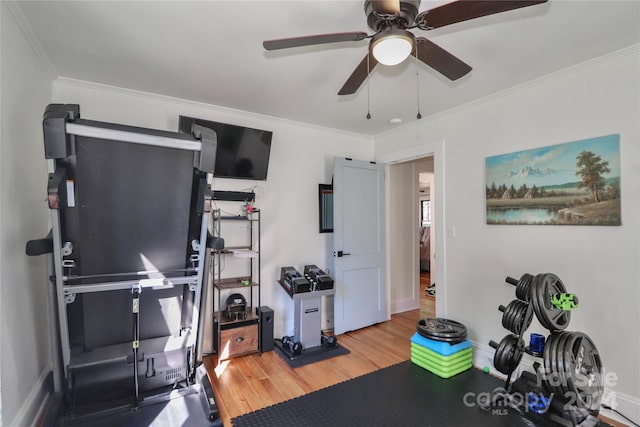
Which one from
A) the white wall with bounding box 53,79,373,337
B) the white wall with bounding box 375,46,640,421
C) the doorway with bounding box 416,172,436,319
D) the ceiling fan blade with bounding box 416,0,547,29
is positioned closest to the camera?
the ceiling fan blade with bounding box 416,0,547,29

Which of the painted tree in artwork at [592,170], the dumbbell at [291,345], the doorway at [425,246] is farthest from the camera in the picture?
the doorway at [425,246]

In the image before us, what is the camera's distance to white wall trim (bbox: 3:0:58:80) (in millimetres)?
1703

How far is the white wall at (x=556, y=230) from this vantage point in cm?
211

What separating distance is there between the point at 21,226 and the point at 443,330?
3.27m

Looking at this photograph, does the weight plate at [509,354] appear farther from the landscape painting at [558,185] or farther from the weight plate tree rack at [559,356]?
the landscape painting at [558,185]

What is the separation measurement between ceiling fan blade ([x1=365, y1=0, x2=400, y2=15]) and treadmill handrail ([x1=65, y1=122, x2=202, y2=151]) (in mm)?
1294

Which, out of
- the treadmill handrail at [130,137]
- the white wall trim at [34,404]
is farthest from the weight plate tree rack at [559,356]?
the white wall trim at [34,404]

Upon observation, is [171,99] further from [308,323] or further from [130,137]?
[308,323]

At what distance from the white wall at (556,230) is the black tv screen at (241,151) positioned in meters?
1.92

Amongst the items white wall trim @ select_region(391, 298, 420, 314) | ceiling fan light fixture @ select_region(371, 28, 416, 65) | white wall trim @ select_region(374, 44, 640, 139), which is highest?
white wall trim @ select_region(374, 44, 640, 139)

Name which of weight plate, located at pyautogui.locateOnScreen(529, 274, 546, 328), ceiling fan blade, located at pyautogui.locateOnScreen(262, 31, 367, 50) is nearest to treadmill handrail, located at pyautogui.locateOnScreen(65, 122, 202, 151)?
ceiling fan blade, located at pyautogui.locateOnScreen(262, 31, 367, 50)

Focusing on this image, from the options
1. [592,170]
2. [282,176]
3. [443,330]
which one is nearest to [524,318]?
[443,330]

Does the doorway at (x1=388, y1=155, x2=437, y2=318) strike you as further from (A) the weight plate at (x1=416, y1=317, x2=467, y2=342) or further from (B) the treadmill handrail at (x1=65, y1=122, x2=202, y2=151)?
(B) the treadmill handrail at (x1=65, y1=122, x2=202, y2=151)

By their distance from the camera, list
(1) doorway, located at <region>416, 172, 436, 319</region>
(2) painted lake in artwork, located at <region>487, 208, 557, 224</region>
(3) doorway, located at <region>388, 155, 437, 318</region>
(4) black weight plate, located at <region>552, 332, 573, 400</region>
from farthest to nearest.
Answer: (1) doorway, located at <region>416, 172, 436, 319</region>, (3) doorway, located at <region>388, 155, 437, 318</region>, (2) painted lake in artwork, located at <region>487, 208, 557, 224</region>, (4) black weight plate, located at <region>552, 332, 573, 400</region>
